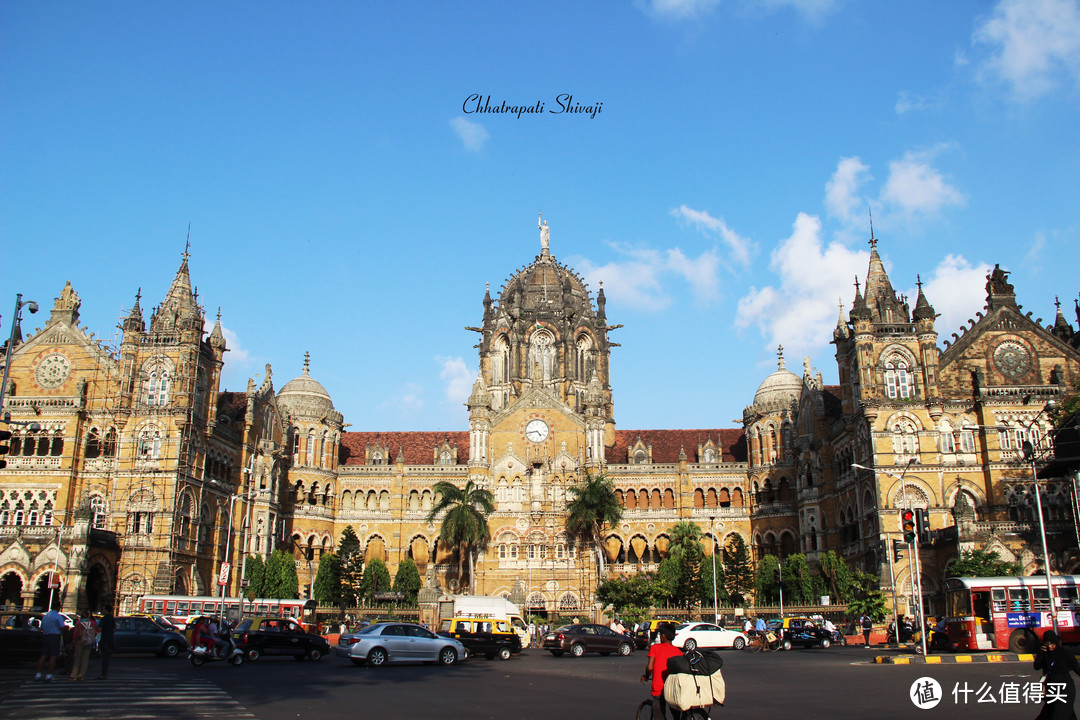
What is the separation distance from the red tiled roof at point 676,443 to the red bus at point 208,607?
3240 cm

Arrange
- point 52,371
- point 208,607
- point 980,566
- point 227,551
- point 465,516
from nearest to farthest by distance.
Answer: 1. point 980,566
2. point 208,607
3. point 227,551
4. point 52,371
5. point 465,516

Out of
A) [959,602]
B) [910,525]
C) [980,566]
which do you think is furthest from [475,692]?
[980,566]

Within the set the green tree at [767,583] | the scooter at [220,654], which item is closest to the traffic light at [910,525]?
the scooter at [220,654]

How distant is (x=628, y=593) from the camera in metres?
62.5

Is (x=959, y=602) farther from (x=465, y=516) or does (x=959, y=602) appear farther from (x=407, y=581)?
(x=407, y=581)

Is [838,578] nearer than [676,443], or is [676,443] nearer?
[838,578]

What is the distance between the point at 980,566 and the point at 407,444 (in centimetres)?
4937

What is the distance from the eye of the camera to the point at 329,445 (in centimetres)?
7744

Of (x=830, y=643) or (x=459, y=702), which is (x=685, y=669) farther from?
(x=830, y=643)

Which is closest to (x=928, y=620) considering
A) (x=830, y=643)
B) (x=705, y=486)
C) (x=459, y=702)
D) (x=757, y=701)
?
(x=830, y=643)

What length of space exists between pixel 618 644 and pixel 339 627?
2336 centimetres

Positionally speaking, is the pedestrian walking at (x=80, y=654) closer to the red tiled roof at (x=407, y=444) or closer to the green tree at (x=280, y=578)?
the green tree at (x=280, y=578)

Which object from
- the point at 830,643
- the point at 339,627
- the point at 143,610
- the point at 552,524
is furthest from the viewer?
the point at 552,524

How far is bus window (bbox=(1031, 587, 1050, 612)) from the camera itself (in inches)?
1474
